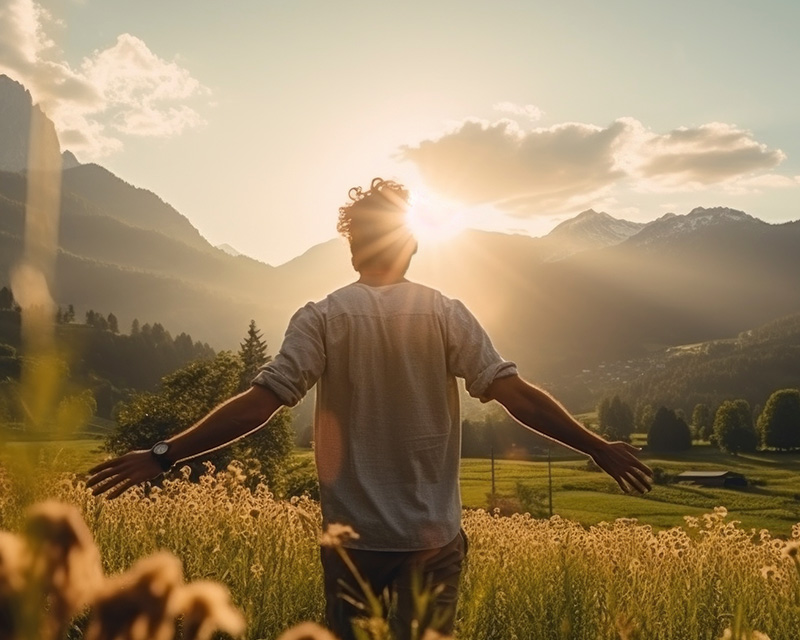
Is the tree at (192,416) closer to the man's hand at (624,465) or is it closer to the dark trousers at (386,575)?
the dark trousers at (386,575)

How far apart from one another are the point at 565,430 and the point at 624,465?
341 mm

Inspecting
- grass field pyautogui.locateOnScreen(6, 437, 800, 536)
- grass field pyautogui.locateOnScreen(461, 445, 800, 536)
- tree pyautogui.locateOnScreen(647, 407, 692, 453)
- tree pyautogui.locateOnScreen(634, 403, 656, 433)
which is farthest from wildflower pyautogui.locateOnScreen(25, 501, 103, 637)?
tree pyautogui.locateOnScreen(634, 403, 656, 433)

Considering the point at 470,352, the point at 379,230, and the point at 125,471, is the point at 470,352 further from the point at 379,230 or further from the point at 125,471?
the point at 125,471

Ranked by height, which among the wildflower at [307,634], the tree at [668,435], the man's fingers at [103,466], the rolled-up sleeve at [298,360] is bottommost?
the tree at [668,435]

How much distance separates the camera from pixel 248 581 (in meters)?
4.67

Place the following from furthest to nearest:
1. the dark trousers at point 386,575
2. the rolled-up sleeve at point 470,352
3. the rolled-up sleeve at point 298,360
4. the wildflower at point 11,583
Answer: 1. the rolled-up sleeve at point 470,352
2. the dark trousers at point 386,575
3. the rolled-up sleeve at point 298,360
4. the wildflower at point 11,583

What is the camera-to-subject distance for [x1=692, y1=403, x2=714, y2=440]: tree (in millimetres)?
168625

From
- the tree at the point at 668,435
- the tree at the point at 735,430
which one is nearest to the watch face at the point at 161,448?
the tree at the point at 735,430

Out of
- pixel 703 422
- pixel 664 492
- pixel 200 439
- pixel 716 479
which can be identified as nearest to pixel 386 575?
pixel 200 439

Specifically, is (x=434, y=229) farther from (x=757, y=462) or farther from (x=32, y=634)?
(x=757, y=462)

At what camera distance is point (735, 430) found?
150000 millimetres

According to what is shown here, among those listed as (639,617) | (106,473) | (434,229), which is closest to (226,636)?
(106,473)

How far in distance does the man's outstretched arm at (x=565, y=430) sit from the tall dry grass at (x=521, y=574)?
56 centimetres

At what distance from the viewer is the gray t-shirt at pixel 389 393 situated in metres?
4.18
